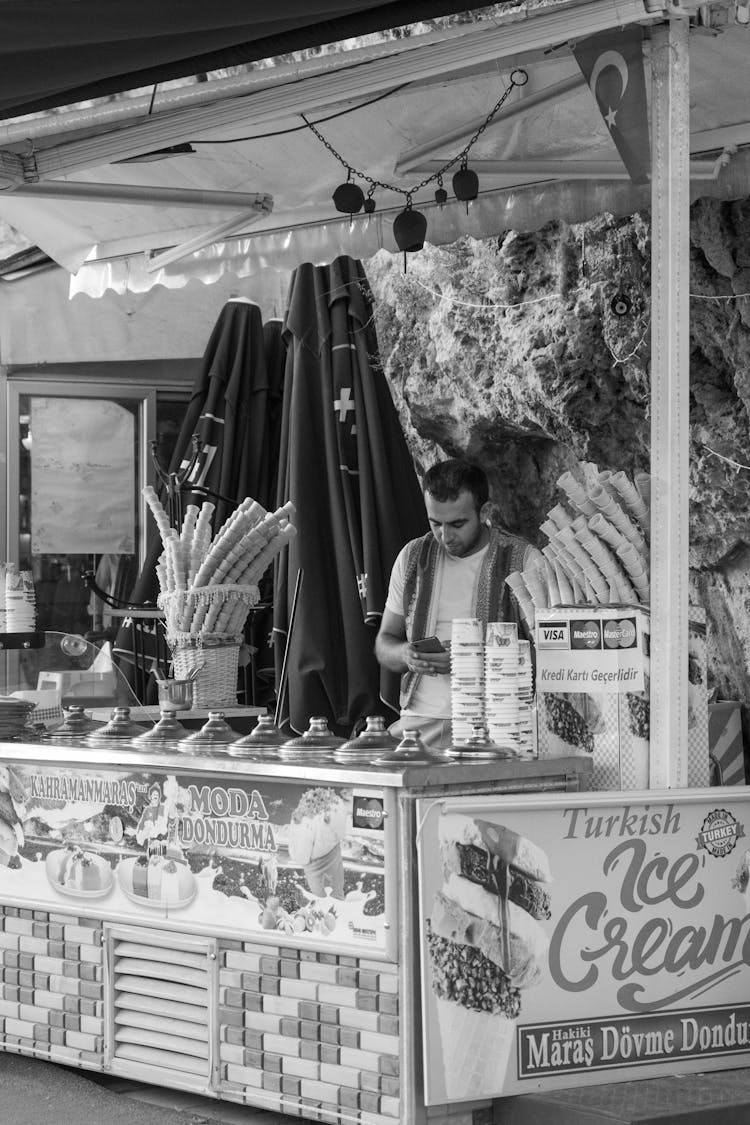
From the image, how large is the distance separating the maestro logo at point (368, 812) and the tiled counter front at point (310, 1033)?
0.30 m

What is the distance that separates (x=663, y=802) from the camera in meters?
3.27

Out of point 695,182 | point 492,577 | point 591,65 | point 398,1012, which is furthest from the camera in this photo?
point 492,577

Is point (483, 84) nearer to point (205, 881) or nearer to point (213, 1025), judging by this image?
point (205, 881)

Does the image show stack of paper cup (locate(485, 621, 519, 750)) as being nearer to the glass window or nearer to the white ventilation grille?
the white ventilation grille

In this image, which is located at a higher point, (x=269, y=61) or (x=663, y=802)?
(x=269, y=61)

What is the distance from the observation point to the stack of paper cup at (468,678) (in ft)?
11.4

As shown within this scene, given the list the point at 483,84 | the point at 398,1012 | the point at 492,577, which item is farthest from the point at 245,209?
the point at 398,1012

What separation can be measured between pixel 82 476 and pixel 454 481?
364 centimetres

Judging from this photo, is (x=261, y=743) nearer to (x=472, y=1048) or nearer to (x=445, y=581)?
(x=472, y=1048)

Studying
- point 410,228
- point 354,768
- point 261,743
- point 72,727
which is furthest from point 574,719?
point 410,228

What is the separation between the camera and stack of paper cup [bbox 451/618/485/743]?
3.48 meters

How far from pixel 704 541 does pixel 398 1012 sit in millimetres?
2380

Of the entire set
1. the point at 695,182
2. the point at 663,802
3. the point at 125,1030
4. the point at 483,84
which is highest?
the point at 483,84

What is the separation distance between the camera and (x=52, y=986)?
382 centimetres
